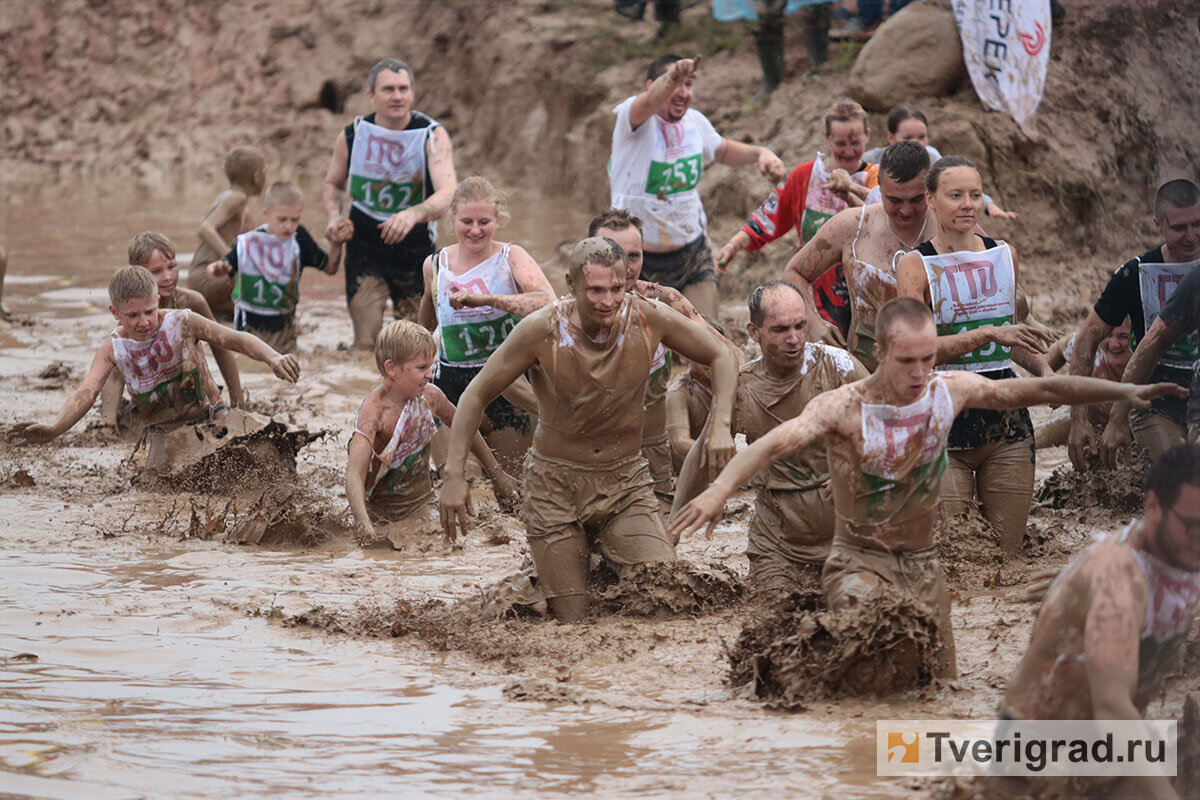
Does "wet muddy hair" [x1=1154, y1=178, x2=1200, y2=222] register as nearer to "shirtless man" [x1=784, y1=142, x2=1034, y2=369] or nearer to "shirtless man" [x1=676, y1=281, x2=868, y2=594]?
"shirtless man" [x1=784, y1=142, x2=1034, y2=369]

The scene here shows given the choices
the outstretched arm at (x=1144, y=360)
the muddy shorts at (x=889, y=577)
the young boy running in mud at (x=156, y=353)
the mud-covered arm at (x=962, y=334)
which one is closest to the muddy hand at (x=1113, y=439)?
the outstretched arm at (x=1144, y=360)

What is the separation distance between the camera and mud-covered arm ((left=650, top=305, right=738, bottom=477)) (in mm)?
5652

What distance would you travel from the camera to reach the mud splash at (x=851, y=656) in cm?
486

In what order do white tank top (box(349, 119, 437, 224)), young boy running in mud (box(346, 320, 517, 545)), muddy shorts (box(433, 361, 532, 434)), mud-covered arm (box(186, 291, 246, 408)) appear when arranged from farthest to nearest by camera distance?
white tank top (box(349, 119, 437, 224)) < mud-covered arm (box(186, 291, 246, 408)) < muddy shorts (box(433, 361, 532, 434)) < young boy running in mud (box(346, 320, 517, 545))

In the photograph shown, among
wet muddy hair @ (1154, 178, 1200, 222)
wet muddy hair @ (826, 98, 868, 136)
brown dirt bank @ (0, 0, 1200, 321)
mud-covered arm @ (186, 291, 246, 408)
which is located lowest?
mud-covered arm @ (186, 291, 246, 408)

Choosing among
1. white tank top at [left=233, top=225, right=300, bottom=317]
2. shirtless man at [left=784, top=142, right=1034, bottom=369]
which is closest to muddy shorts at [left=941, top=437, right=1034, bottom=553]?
shirtless man at [left=784, top=142, right=1034, bottom=369]

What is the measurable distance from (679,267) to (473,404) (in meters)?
3.63

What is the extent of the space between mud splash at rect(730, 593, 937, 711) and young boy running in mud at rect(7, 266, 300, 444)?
→ 12.6ft

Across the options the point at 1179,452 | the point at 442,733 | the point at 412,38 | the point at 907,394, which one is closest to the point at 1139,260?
the point at 907,394

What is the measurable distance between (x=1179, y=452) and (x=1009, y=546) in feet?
8.92

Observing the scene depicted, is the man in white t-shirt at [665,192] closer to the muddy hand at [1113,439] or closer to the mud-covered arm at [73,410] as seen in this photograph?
the muddy hand at [1113,439]

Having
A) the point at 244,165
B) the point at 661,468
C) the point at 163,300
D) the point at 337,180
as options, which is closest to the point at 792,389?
the point at 661,468

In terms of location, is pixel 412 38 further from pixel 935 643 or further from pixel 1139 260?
pixel 935 643

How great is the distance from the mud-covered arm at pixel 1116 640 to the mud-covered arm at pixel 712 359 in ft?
6.24
